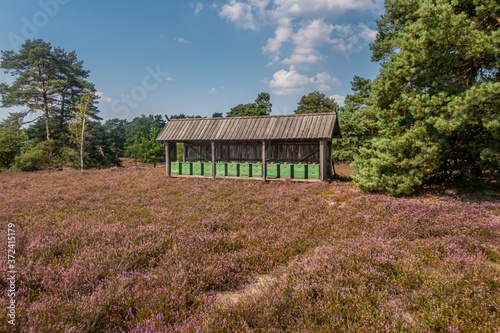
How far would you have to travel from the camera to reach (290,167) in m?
16.0

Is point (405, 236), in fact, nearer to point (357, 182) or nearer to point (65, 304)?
point (357, 182)

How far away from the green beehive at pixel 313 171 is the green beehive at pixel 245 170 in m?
4.14

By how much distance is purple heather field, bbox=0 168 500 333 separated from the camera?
3000 millimetres

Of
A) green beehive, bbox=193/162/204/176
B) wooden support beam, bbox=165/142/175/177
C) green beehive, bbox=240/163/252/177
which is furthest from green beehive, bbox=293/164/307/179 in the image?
wooden support beam, bbox=165/142/175/177

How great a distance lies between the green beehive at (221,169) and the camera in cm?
1783

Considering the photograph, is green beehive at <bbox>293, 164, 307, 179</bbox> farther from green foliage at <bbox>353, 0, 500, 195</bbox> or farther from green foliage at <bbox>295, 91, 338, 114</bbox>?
green foliage at <bbox>295, 91, 338, 114</bbox>

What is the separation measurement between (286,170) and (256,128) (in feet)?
12.8

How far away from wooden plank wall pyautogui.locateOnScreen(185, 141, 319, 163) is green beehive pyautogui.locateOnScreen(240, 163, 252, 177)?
6.72 ft

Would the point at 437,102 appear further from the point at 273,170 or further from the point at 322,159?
the point at 273,170

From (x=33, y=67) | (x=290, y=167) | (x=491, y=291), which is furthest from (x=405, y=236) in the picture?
(x=33, y=67)

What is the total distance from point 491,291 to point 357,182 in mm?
8808

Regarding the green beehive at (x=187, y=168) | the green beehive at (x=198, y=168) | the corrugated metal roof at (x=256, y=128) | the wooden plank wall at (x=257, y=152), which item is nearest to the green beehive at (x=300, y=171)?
the corrugated metal roof at (x=256, y=128)

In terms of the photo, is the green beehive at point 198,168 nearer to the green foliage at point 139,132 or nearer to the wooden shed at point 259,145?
the wooden shed at point 259,145

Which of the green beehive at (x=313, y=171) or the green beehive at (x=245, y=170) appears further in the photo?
the green beehive at (x=245, y=170)
